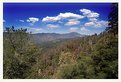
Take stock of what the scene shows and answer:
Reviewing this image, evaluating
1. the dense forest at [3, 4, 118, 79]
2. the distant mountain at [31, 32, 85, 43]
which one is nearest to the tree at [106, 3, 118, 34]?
the dense forest at [3, 4, 118, 79]

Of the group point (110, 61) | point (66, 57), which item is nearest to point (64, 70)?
point (66, 57)

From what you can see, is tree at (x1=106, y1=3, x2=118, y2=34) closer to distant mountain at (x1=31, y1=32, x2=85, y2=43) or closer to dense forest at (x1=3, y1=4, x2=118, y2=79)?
dense forest at (x1=3, y1=4, x2=118, y2=79)

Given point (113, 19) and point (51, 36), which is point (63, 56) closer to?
point (51, 36)

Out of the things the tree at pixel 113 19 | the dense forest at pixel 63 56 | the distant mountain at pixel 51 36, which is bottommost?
the dense forest at pixel 63 56

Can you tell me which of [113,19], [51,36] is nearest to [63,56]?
[51,36]

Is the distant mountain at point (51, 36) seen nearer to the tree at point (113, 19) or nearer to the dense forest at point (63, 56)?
the dense forest at point (63, 56)

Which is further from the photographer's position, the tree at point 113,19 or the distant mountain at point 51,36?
the distant mountain at point 51,36

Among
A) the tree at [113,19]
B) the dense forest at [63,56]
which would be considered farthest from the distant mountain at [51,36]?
the tree at [113,19]

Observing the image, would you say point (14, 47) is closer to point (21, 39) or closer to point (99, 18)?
point (21, 39)
